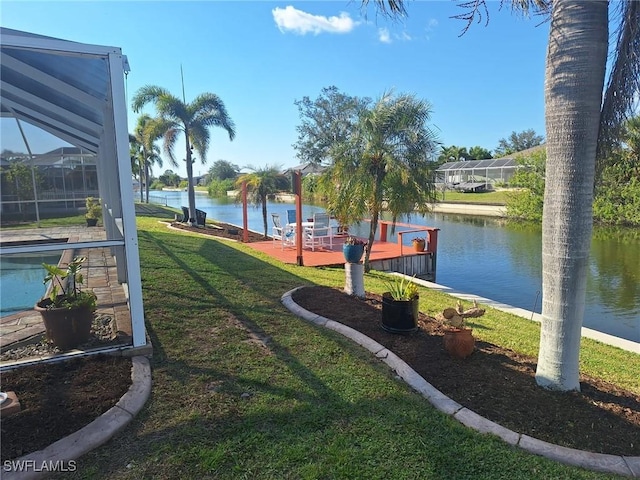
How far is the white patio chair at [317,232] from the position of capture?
11219 mm

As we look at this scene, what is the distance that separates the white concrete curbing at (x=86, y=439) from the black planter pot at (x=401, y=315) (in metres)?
2.51

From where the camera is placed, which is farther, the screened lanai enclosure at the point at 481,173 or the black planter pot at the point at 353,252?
the screened lanai enclosure at the point at 481,173

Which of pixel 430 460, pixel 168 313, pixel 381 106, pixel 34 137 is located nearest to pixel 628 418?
pixel 430 460

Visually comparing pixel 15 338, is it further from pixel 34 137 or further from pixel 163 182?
pixel 163 182

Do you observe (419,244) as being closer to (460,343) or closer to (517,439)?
(460,343)

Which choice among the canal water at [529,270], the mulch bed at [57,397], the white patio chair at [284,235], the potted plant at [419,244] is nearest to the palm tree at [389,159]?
the canal water at [529,270]

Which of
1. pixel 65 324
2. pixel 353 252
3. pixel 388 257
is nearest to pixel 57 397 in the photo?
pixel 65 324

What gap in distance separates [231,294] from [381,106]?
4.99 m

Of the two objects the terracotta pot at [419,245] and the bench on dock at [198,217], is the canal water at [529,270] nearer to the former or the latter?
the terracotta pot at [419,245]

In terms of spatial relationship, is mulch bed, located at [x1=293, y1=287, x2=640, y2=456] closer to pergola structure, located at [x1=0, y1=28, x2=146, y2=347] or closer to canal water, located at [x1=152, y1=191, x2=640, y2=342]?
pergola structure, located at [x1=0, y1=28, x2=146, y2=347]

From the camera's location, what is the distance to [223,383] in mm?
→ 3098

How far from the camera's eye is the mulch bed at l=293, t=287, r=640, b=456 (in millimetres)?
2609

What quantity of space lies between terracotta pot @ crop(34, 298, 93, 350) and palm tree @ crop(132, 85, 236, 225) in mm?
13720

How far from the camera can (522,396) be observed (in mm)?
3049
